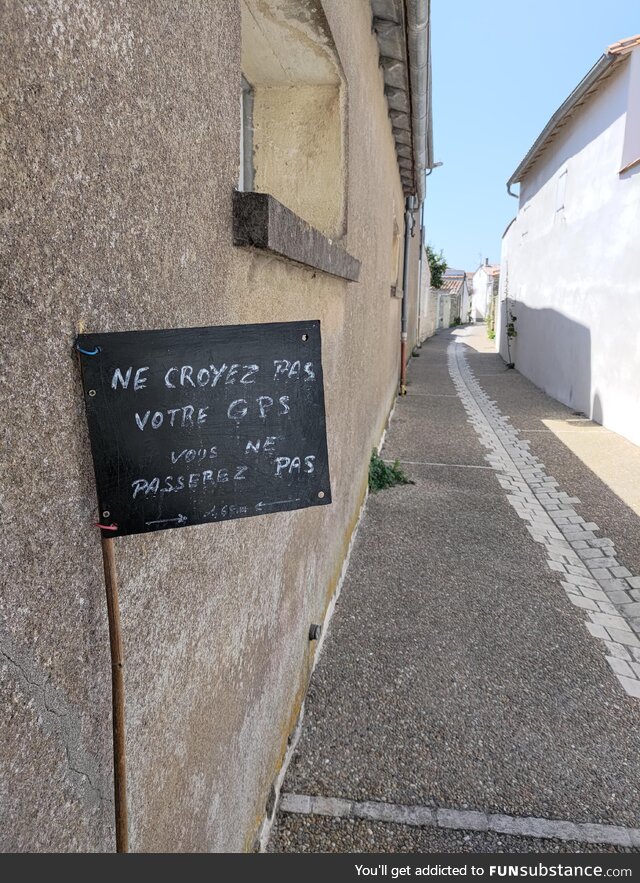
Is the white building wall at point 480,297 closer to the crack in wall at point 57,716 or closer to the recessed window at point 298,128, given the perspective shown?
the recessed window at point 298,128

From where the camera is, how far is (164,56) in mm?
1197

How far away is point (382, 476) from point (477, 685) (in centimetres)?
326

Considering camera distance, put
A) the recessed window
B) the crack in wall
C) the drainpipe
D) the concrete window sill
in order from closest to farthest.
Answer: the crack in wall, the concrete window sill, the recessed window, the drainpipe

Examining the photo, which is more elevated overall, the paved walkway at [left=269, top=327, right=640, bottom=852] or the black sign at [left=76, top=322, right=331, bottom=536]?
the black sign at [left=76, top=322, right=331, bottom=536]

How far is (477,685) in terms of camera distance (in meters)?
3.18

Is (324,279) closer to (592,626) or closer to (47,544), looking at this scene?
(47,544)

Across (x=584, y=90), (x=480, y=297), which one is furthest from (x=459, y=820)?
(x=480, y=297)

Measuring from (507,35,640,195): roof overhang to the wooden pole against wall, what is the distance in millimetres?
10378

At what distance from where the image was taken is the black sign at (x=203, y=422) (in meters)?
1.04

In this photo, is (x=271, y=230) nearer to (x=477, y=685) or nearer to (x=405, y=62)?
(x=477, y=685)

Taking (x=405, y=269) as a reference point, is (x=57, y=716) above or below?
below

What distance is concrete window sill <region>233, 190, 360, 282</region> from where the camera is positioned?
5.39 ft

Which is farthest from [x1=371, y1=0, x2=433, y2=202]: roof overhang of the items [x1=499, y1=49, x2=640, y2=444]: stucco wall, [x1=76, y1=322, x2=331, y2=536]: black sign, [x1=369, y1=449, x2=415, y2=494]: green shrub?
[x1=76, y1=322, x2=331, y2=536]: black sign

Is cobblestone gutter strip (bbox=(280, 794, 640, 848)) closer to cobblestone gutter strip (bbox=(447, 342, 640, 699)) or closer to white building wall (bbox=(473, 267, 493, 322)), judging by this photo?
cobblestone gutter strip (bbox=(447, 342, 640, 699))
